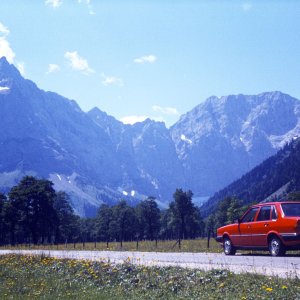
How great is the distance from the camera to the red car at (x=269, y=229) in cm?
1668

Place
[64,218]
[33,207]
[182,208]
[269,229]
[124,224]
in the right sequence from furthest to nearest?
[124,224] < [64,218] < [182,208] < [33,207] < [269,229]

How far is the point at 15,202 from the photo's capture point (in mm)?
73688

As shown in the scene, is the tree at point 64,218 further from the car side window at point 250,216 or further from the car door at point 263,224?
the car door at point 263,224

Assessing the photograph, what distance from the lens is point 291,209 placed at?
17.5 m

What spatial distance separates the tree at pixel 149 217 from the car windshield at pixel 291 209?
303ft

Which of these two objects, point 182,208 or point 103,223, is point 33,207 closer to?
point 182,208

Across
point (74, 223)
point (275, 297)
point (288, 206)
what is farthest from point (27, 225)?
point (275, 297)

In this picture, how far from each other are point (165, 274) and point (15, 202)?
209 ft

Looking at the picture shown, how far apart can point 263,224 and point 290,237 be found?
1633mm

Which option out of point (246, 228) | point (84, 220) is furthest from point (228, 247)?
Answer: point (84, 220)

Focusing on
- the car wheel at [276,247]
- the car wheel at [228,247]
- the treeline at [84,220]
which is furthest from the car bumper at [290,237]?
the treeline at [84,220]

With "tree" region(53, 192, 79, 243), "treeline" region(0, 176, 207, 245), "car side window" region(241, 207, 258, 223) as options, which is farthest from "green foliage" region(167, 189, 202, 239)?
"car side window" region(241, 207, 258, 223)

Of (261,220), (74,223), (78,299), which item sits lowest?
(78,299)

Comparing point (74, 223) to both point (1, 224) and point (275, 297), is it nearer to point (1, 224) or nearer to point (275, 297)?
point (1, 224)
